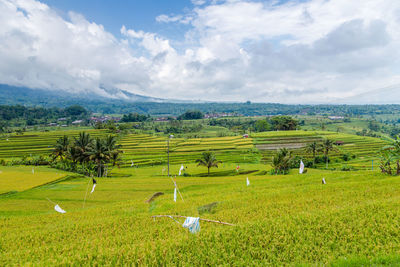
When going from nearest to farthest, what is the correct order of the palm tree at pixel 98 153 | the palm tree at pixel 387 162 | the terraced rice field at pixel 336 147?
1. the palm tree at pixel 387 162
2. the palm tree at pixel 98 153
3. the terraced rice field at pixel 336 147

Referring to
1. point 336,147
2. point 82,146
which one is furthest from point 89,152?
point 336,147

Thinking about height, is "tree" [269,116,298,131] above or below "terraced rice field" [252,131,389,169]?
above

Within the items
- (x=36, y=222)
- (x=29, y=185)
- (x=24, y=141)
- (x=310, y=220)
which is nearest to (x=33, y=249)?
(x=36, y=222)

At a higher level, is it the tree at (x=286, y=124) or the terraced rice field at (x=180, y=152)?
the tree at (x=286, y=124)

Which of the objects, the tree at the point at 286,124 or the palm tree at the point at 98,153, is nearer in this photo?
the palm tree at the point at 98,153

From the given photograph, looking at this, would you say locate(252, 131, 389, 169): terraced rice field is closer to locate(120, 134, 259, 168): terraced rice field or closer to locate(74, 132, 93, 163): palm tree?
locate(120, 134, 259, 168): terraced rice field

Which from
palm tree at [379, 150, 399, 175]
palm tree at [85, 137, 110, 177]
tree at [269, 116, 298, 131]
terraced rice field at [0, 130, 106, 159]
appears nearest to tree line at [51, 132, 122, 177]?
palm tree at [85, 137, 110, 177]

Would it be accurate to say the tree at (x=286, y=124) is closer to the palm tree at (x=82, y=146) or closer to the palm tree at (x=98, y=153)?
the palm tree at (x=98, y=153)

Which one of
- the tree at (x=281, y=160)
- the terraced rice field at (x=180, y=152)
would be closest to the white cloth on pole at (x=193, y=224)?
the tree at (x=281, y=160)

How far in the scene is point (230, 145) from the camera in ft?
234

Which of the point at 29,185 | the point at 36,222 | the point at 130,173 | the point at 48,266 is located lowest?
the point at 130,173

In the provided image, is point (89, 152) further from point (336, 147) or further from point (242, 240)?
point (336, 147)

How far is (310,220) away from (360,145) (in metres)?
76.2

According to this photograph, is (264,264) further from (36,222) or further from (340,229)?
(36,222)
